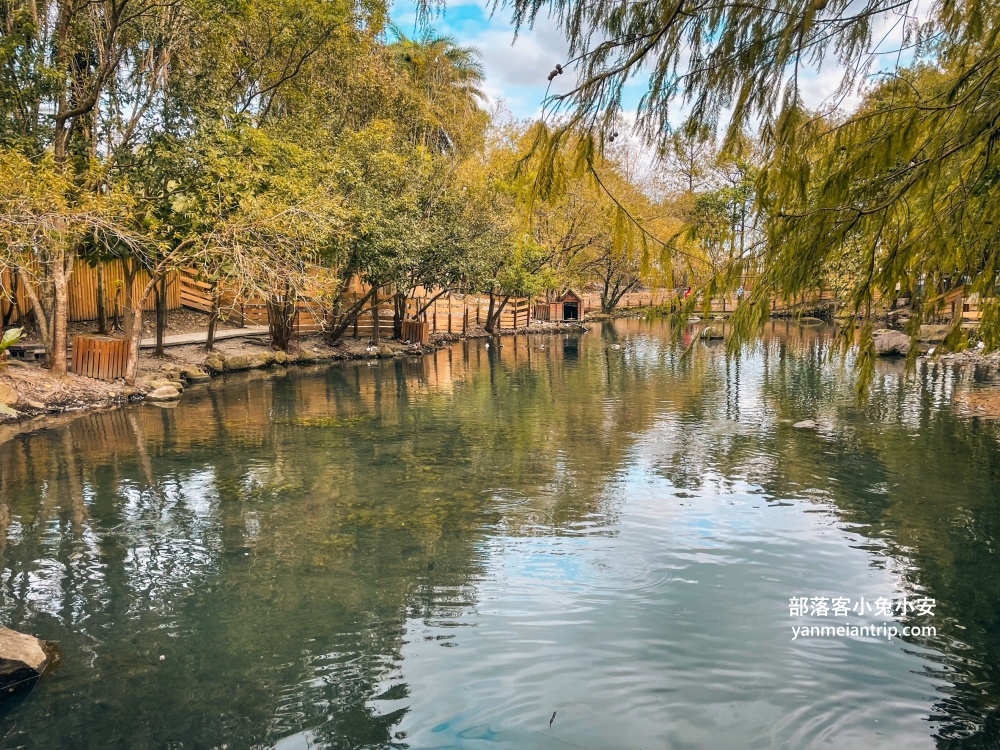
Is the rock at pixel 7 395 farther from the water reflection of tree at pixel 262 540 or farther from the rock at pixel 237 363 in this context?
the rock at pixel 237 363

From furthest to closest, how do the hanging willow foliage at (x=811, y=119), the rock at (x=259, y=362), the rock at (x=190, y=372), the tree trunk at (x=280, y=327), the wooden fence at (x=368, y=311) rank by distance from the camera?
1. the wooden fence at (x=368, y=311)
2. the tree trunk at (x=280, y=327)
3. the rock at (x=259, y=362)
4. the rock at (x=190, y=372)
5. the hanging willow foliage at (x=811, y=119)

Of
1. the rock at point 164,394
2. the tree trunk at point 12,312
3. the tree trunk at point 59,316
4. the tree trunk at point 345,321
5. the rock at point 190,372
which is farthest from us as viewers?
the tree trunk at point 345,321

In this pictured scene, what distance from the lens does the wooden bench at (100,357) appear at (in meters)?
15.6

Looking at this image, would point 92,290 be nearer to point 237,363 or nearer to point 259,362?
point 237,363

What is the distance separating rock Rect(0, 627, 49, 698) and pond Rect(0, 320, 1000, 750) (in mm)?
126

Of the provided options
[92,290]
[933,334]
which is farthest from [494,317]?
[933,334]

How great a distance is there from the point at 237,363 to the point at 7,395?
317 inches

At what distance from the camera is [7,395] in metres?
12.9

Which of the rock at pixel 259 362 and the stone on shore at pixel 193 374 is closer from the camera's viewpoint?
the stone on shore at pixel 193 374

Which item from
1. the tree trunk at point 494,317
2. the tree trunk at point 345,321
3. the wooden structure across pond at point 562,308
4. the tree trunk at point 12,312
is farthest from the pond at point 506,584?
the wooden structure across pond at point 562,308

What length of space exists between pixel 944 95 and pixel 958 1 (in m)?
0.55

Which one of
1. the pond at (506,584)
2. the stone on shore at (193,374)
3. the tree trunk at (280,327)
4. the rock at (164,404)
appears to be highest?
the tree trunk at (280,327)

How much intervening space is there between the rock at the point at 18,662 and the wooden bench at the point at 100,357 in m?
12.4

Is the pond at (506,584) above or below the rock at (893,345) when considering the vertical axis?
below
